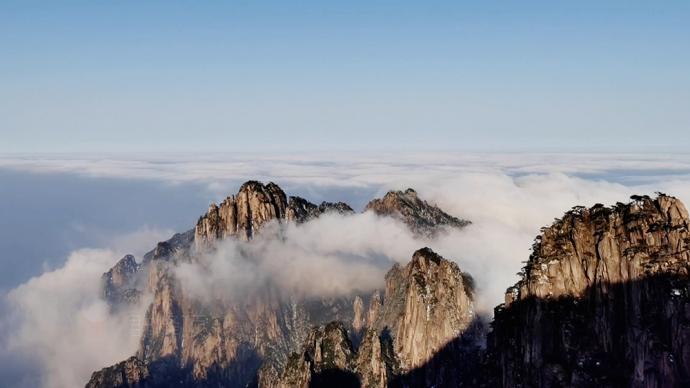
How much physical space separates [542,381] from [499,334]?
2140 cm

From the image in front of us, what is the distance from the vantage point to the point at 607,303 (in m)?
140

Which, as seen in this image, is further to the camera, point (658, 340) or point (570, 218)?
point (570, 218)

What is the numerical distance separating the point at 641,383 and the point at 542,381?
17673 mm

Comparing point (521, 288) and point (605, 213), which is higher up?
point (605, 213)

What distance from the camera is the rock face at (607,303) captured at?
424ft

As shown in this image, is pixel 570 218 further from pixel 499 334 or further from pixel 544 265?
pixel 499 334

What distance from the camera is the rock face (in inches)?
5084

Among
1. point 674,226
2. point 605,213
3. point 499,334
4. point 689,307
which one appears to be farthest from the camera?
point 499,334

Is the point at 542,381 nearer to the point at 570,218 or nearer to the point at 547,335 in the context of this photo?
the point at 547,335

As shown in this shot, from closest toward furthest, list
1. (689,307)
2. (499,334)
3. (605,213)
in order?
(689,307), (605,213), (499,334)

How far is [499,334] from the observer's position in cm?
16100

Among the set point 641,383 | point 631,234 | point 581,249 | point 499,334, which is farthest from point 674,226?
point 499,334

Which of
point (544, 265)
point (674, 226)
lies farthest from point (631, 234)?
point (544, 265)

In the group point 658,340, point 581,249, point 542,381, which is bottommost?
point 542,381
